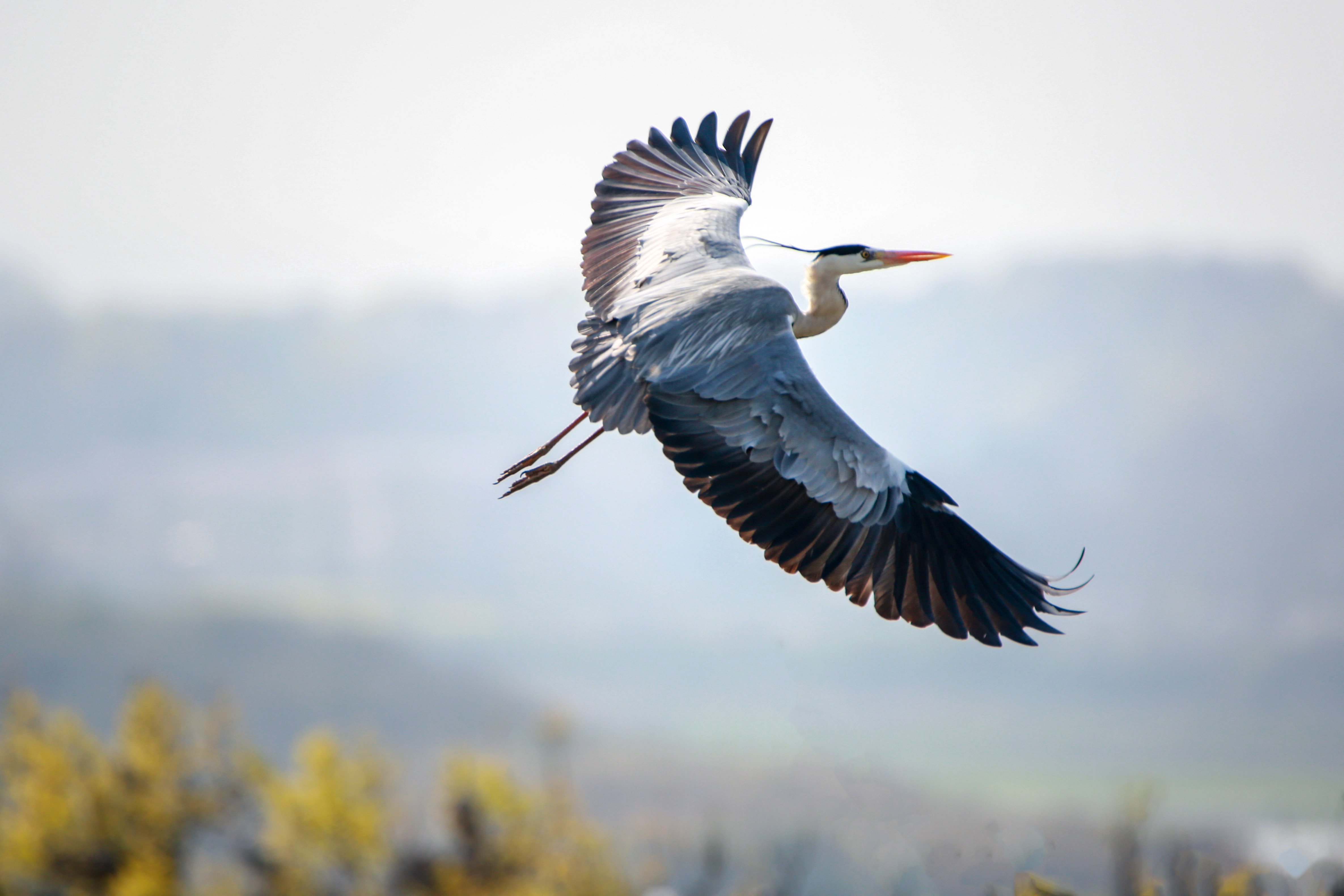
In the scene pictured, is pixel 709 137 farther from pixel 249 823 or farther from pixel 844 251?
pixel 249 823

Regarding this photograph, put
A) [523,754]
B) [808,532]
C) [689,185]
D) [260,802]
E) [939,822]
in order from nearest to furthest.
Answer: [808,532]
[689,185]
[939,822]
[260,802]
[523,754]

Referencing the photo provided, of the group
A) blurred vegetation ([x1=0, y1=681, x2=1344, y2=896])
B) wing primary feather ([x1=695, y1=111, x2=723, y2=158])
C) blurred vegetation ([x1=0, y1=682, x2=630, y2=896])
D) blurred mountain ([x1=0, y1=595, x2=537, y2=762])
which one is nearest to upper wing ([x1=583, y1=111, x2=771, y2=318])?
wing primary feather ([x1=695, y1=111, x2=723, y2=158])

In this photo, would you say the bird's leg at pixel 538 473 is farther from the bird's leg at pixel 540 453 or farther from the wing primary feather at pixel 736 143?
the wing primary feather at pixel 736 143

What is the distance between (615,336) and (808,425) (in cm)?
143

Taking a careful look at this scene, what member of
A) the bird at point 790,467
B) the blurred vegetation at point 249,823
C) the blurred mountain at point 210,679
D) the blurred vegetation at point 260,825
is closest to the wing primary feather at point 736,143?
the bird at point 790,467

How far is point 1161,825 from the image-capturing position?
16825cm

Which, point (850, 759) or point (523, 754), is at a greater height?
point (850, 759)

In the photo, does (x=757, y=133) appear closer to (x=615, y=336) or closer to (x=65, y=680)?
(x=615, y=336)

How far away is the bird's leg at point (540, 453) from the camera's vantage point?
8219 millimetres

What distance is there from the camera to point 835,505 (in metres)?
6.85

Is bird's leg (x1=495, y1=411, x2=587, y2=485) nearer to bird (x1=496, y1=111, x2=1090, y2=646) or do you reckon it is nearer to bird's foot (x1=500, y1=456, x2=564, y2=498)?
bird's foot (x1=500, y1=456, x2=564, y2=498)

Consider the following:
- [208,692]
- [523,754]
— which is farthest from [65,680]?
[523,754]

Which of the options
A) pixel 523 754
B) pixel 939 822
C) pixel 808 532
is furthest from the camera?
pixel 523 754

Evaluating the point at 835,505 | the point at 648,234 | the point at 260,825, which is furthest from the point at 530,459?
the point at 260,825
